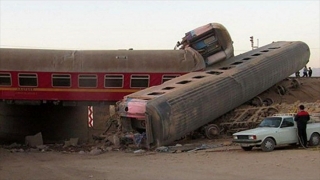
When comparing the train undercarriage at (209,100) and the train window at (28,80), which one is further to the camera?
the train window at (28,80)

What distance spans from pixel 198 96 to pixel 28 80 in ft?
27.1

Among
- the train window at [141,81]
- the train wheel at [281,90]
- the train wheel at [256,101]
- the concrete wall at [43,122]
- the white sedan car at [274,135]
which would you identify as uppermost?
the train window at [141,81]

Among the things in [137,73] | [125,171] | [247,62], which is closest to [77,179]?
[125,171]

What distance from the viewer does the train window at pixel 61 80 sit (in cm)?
2211

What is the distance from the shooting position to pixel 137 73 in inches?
889

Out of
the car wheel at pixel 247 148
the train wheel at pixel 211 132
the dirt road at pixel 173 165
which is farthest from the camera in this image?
the train wheel at pixel 211 132

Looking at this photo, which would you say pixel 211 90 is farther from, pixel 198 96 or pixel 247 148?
pixel 247 148

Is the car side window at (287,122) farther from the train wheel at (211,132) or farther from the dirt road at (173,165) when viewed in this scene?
the train wheel at (211,132)

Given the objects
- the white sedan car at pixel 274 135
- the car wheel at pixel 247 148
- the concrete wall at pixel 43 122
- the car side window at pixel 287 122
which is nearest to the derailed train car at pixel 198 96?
the white sedan car at pixel 274 135

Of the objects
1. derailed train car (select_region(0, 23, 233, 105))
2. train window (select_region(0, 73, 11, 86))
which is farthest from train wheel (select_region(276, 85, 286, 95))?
train window (select_region(0, 73, 11, 86))

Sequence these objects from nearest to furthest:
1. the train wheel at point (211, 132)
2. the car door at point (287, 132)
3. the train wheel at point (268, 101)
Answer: the car door at point (287, 132), the train wheel at point (211, 132), the train wheel at point (268, 101)

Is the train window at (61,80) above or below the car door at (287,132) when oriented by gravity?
above

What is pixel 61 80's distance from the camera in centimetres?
2216

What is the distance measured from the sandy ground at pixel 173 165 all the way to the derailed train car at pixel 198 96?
1.38 m
